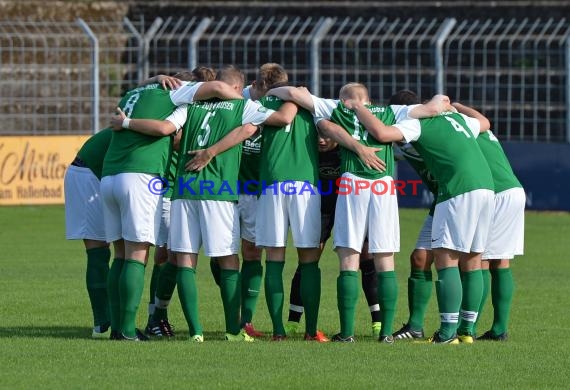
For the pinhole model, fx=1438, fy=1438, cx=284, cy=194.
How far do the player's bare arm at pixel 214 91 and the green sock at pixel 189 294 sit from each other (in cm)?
136

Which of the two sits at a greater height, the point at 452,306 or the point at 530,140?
the point at 530,140

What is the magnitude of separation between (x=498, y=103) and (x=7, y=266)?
11.3 metres

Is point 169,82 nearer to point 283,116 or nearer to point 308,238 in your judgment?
point 283,116

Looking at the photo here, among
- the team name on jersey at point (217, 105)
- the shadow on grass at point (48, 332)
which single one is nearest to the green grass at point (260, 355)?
the shadow on grass at point (48, 332)

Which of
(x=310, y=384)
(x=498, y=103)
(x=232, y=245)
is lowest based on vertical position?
(x=310, y=384)

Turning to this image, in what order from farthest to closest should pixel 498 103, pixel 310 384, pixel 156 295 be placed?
1. pixel 498 103
2. pixel 156 295
3. pixel 310 384

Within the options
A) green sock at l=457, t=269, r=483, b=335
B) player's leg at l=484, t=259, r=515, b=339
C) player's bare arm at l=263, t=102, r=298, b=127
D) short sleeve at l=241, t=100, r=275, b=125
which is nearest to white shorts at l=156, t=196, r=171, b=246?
short sleeve at l=241, t=100, r=275, b=125

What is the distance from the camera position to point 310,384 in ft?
29.8

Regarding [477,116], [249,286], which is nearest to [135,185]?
[249,286]

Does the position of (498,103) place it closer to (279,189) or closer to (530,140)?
(530,140)

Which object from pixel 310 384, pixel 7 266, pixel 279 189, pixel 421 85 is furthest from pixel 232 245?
pixel 421 85

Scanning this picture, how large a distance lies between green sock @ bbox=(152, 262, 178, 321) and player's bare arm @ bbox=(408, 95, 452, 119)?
243cm

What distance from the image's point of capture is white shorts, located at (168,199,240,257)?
11.2m

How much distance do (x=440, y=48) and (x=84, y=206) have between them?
46.3 feet
